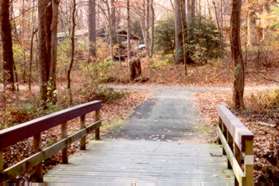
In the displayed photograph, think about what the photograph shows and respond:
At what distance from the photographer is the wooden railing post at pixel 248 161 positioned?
490 cm

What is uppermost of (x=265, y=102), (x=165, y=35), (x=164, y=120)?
(x=165, y=35)

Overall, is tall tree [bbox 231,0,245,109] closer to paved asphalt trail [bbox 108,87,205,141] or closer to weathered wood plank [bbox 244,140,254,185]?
paved asphalt trail [bbox 108,87,205,141]

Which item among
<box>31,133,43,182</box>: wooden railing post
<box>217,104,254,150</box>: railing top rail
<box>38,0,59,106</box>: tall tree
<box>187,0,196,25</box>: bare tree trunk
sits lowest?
<box>31,133,43,182</box>: wooden railing post

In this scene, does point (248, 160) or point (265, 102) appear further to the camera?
point (265, 102)

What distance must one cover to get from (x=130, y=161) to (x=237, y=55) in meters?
8.30

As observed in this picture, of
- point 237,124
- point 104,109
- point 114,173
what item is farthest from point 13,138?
point 104,109

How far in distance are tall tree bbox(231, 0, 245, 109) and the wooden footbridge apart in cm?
596

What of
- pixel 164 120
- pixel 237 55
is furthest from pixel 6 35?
→ pixel 237 55

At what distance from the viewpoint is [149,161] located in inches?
314

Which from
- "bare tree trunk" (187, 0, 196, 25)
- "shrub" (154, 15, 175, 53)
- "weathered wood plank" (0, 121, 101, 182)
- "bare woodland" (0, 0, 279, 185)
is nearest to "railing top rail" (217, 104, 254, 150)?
"bare woodland" (0, 0, 279, 185)

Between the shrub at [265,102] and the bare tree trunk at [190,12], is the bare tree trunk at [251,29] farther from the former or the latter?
the shrub at [265,102]

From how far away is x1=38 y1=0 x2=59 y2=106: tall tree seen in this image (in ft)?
51.2

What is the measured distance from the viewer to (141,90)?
23.7 metres

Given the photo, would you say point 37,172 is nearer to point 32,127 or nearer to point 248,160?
point 32,127
